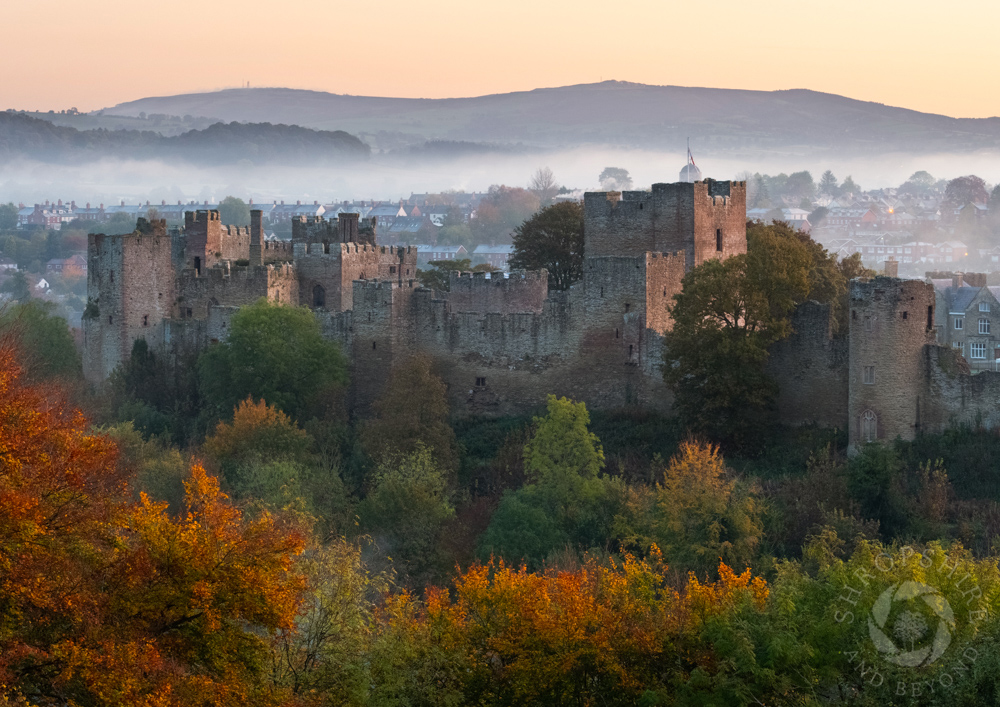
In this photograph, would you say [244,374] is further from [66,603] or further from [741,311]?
[66,603]

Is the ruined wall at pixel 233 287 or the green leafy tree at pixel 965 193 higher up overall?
the green leafy tree at pixel 965 193

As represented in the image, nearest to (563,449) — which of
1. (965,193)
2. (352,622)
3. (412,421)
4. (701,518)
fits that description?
(412,421)

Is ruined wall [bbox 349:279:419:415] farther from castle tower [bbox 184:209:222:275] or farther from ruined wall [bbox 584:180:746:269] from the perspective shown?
castle tower [bbox 184:209:222:275]

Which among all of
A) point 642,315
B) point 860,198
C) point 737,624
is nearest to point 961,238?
point 860,198

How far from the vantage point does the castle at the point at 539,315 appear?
3266cm

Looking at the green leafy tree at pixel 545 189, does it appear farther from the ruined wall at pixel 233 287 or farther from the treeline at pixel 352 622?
the treeline at pixel 352 622

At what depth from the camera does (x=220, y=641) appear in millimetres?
19406

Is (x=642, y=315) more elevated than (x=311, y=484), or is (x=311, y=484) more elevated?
(x=642, y=315)

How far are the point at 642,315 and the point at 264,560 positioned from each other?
64.5 feet

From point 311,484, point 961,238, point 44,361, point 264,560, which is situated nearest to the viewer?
point 264,560

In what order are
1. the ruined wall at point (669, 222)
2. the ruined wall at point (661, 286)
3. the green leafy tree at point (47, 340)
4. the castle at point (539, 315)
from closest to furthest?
the castle at point (539, 315) → the ruined wall at point (661, 286) → the ruined wall at point (669, 222) → the green leafy tree at point (47, 340)

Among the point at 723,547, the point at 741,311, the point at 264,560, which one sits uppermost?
the point at 741,311

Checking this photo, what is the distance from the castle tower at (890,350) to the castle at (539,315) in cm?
3

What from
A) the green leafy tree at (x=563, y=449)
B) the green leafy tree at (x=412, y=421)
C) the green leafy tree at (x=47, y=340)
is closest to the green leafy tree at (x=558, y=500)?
the green leafy tree at (x=563, y=449)
